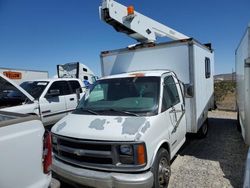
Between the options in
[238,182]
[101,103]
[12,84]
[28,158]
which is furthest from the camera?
[12,84]

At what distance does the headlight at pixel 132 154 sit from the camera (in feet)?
10.8

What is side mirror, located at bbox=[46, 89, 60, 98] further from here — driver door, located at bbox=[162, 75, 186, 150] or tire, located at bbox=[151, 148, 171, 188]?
tire, located at bbox=[151, 148, 171, 188]

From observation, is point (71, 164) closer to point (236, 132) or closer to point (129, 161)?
point (129, 161)

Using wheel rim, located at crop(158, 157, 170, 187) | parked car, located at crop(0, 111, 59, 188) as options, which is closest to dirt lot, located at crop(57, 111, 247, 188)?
wheel rim, located at crop(158, 157, 170, 187)

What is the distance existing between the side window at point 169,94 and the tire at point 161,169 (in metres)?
0.82

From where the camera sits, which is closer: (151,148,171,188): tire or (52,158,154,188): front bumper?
(52,158,154,188): front bumper

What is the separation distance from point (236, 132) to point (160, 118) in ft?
16.3

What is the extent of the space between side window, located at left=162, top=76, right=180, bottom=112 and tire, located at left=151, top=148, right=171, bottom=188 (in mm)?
816

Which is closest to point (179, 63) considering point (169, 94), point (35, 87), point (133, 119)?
point (169, 94)

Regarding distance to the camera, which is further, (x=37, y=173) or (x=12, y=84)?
(x=12, y=84)

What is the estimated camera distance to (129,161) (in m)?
3.35

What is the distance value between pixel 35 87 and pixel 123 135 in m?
5.71

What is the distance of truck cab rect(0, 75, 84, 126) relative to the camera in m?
5.77

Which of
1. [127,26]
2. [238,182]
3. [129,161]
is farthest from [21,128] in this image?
[127,26]
